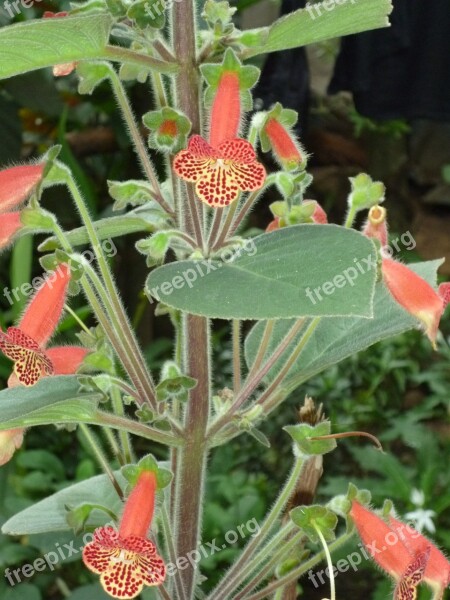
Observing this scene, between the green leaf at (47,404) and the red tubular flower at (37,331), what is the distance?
0.02 meters

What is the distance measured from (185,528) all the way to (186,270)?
218 mm

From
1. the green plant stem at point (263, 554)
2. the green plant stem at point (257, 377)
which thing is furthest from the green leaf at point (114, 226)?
the green plant stem at point (263, 554)

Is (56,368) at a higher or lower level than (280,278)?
lower

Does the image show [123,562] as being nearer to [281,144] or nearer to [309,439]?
[309,439]

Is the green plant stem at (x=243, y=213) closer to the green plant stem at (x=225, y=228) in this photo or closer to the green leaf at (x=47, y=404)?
the green plant stem at (x=225, y=228)

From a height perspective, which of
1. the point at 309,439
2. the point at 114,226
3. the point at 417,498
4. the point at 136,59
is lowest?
the point at 417,498

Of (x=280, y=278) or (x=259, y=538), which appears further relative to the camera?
(x=259, y=538)

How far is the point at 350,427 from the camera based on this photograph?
223cm

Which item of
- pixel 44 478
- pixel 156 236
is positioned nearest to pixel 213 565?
pixel 44 478

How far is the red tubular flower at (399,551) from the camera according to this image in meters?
0.53

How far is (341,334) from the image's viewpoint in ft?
2.03

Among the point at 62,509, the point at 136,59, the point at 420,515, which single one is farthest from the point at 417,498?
the point at 136,59

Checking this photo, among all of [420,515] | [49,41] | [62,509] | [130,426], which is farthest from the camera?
[420,515]

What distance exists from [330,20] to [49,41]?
150mm
